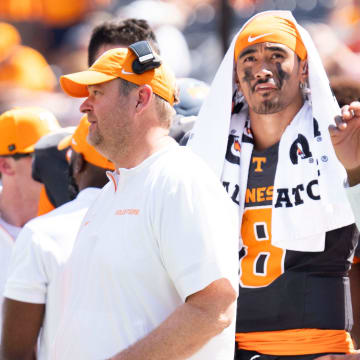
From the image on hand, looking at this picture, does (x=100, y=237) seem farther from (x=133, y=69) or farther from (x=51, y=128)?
(x=51, y=128)

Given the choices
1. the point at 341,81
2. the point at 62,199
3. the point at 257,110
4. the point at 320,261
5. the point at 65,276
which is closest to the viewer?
the point at 65,276

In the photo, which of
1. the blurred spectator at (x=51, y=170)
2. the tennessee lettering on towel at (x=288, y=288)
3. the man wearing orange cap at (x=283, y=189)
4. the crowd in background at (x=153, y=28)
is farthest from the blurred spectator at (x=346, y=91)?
the crowd in background at (x=153, y=28)

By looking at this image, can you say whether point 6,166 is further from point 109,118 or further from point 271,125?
point 109,118

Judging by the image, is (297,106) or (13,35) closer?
(297,106)

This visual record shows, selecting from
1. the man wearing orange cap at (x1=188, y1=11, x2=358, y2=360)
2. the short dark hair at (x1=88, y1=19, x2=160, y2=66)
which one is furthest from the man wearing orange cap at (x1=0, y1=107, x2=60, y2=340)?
the man wearing orange cap at (x1=188, y1=11, x2=358, y2=360)

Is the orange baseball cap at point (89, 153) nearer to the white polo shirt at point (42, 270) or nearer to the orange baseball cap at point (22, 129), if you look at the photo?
the white polo shirt at point (42, 270)

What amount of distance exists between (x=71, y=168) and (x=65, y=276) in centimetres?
80

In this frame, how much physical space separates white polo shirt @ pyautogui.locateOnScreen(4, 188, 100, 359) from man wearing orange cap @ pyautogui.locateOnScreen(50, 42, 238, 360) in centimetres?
6

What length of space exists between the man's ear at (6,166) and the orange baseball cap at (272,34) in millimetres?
1632

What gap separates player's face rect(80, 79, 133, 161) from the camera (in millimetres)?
2441

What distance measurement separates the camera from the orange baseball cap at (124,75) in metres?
2.47

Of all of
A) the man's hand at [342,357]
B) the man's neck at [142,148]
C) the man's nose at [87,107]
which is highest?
the man's nose at [87,107]

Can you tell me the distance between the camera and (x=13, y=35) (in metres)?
7.34

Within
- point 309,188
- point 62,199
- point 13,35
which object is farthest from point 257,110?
point 13,35
